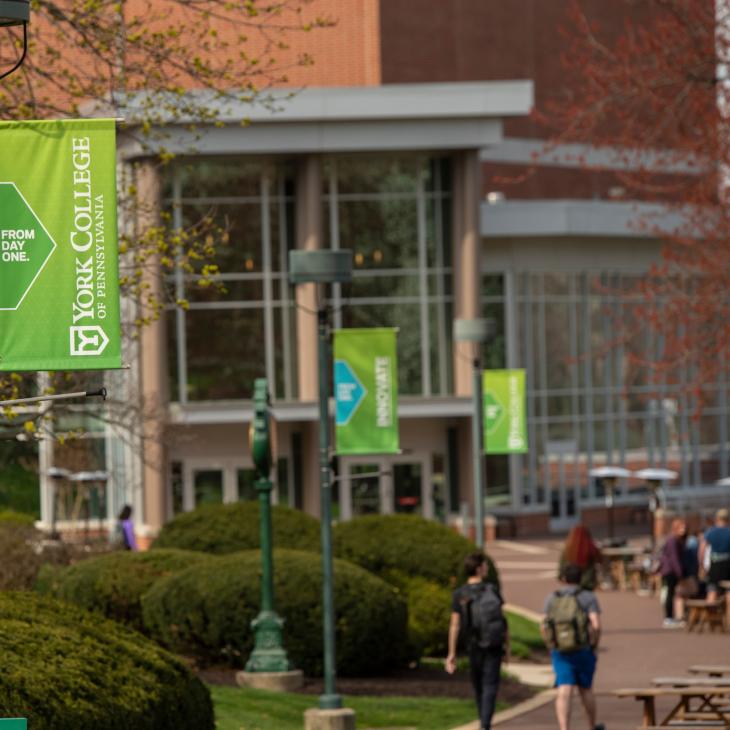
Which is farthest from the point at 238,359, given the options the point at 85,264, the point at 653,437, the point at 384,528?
the point at 85,264

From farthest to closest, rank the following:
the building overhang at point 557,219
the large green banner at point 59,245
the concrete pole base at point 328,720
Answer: the building overhang at point 557,219
the concrete pole base at point 328,720
the large green banner at point 59,245

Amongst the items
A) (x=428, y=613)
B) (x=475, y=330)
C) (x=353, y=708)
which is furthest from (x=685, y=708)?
(x=475, y=330)

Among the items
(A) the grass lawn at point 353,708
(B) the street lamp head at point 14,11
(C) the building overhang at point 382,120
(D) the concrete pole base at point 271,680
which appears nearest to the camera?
(B) the street lamp head at point 14,11

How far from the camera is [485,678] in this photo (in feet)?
53.5

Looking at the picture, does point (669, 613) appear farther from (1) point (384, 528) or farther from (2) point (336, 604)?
(2) point (336, 604)

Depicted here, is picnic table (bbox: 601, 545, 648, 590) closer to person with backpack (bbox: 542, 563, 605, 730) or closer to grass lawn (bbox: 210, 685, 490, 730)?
grass lawn (bbox: 210, 685, 490, 730)

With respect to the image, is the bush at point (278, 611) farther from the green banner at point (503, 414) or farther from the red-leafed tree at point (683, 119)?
the green banner at point (503, 414)

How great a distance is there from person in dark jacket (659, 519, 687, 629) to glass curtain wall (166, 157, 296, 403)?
1771 cm

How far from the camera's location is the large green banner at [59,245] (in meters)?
9.66

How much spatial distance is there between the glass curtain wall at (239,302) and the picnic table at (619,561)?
11962 millimetres

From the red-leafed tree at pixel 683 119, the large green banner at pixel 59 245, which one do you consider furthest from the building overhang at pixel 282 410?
the large green banner at pixel 59 245

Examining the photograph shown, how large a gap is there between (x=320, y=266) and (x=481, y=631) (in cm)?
372

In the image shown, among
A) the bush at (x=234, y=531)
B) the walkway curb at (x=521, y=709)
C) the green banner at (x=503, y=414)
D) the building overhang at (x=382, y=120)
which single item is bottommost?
the walkway curb at (x=521, y=709)

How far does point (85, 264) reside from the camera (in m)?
9.69
